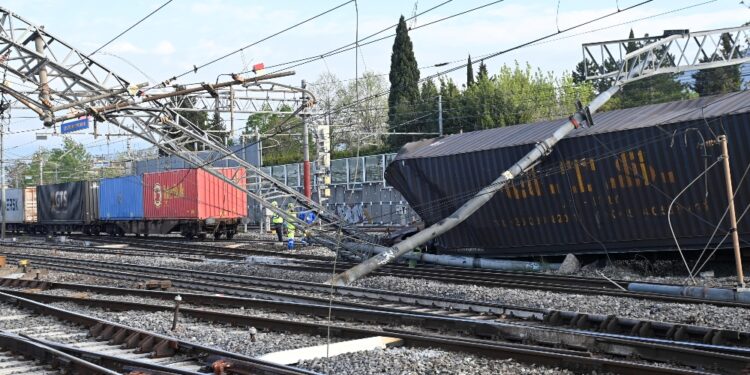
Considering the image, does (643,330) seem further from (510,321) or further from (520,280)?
(520,280)

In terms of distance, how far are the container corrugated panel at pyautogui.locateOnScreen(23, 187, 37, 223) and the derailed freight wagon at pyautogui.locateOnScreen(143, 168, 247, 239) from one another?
54.9ft

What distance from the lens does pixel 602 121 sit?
710 inches

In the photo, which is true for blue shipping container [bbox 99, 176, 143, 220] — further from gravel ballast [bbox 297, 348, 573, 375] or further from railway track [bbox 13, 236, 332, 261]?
gravel ballast [bbox 297, 348, 573, 375]

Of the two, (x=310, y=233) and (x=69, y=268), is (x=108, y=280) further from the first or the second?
(x=310, y=233)

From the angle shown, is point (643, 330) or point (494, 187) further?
point (494, 187)

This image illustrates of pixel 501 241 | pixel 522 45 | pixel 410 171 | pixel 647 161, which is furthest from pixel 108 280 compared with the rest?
pixel 647 161

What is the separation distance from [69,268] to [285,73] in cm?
915

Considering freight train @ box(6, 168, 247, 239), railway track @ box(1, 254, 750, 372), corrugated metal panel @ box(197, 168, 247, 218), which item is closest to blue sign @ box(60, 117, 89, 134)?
Result: freight train @ box(6, 168, 247, 239)

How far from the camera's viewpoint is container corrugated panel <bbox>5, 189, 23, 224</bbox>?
5166 centimetres

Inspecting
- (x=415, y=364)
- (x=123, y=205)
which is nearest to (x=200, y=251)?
(x=123, y=205)

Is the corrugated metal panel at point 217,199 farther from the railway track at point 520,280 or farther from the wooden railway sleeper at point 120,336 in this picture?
the wooden railway sleeper at point 120,336

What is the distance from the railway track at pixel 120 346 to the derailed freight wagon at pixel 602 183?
10240 mm

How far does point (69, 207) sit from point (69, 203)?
9.9 inches

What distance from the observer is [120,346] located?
372 inches
